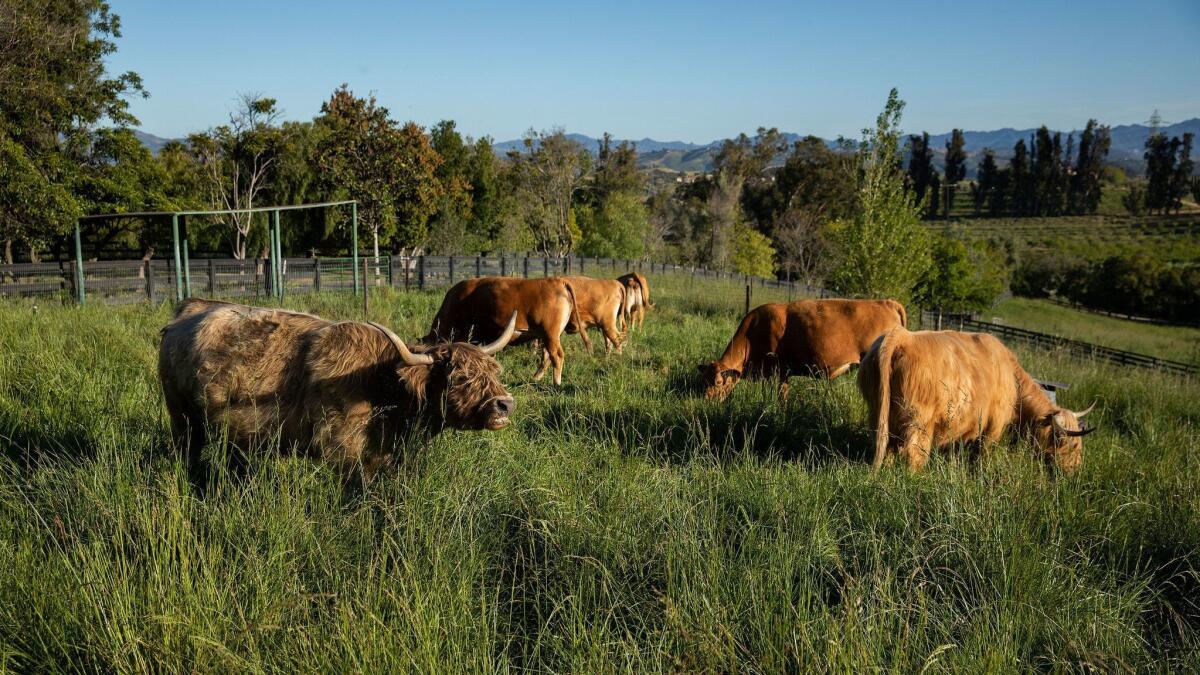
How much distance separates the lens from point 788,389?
340 inches

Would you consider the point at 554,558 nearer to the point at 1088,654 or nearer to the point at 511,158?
the point at 1088,654

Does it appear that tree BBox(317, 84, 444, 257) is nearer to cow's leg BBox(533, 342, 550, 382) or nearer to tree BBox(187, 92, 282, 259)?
tree BBox(187, 92, 282, 259)

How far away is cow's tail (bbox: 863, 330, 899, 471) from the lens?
5602 mm

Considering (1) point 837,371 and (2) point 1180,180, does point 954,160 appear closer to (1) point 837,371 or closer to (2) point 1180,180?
(2) point 1180,180

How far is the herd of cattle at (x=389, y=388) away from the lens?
4.52 m

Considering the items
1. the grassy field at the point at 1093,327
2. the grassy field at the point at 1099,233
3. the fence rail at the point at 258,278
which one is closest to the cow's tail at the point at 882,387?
the fence rail at the point at 258,278

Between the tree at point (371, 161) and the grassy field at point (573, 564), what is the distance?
94.5 ft

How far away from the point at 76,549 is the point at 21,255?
1324 inches

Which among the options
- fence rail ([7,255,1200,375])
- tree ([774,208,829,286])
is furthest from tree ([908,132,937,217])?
fence rail ([7,255,1200,375])

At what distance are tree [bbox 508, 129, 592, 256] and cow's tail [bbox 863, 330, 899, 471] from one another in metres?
41.5

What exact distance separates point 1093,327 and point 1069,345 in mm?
35259

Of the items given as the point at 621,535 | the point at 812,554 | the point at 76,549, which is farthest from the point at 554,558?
the point at 76,549

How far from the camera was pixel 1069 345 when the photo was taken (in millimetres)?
20203

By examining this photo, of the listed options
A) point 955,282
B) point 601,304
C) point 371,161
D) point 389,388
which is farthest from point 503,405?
point 955,282
